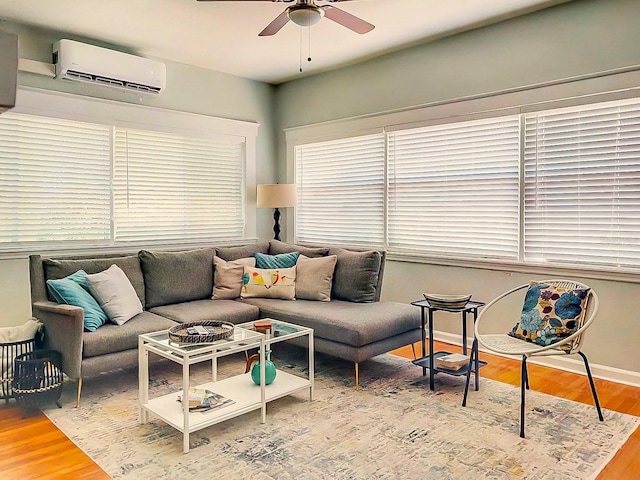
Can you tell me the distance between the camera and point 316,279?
418cm

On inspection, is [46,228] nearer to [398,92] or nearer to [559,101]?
[398,92]

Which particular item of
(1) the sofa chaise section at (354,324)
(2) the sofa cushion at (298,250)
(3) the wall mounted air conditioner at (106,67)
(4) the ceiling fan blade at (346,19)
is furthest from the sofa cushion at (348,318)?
(3) the wall mounted air conditioner at (106,67)

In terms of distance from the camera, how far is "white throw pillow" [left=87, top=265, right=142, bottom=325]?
11.2ft

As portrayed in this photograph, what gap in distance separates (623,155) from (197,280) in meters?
3.52

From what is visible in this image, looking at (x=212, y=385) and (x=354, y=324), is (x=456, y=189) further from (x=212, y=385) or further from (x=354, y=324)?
(x=212, y=385)

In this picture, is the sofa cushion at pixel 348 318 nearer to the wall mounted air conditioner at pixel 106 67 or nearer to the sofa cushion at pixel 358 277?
the sofa cushion at pixel 358 277

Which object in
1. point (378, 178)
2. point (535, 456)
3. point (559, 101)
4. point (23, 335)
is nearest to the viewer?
point (535, 456)

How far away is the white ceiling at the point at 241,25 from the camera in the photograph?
11.8 ft

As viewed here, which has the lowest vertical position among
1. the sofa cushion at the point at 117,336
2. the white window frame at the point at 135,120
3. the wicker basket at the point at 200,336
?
the sofa cushion at the point at 117,336

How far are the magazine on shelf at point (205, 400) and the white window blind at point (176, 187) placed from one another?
2429 mm

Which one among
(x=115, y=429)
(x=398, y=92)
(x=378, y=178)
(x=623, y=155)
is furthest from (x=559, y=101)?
(x=115, y=429)

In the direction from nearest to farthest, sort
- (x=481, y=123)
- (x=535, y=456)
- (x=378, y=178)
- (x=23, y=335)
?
1. (x=535, y=456)
2. (x=23, y=335)
3. (x=481, y=123)
4. (x=378, y=178)

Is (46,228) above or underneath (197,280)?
above

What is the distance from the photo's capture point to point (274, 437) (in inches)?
103
